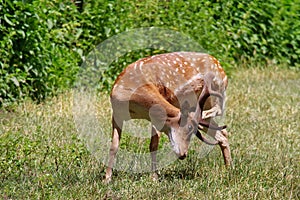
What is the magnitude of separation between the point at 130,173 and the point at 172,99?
0.80 metres

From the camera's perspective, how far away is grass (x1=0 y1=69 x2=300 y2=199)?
614cm

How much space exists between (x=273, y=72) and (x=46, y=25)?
5.09 meters

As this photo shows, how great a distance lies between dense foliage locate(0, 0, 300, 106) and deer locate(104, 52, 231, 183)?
297 cm

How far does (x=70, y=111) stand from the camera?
31.6 feet

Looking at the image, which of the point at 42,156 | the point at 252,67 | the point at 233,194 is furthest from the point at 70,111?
the point at 252,67

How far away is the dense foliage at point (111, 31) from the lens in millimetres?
9586

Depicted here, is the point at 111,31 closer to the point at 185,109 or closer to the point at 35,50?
the point at 35,50

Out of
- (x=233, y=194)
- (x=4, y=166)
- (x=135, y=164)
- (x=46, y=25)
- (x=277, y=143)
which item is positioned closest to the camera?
(x=233, y=194)

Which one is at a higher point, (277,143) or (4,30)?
(4,30)

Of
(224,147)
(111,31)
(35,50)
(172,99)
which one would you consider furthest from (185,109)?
(111,31)

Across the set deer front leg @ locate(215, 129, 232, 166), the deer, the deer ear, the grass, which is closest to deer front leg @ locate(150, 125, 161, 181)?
the deer

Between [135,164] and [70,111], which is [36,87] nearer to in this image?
[70,111]

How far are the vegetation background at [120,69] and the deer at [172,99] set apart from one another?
374 millimetres

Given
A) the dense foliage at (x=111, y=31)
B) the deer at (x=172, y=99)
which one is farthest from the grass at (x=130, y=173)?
the dense foliage at (x=111, y=31)
